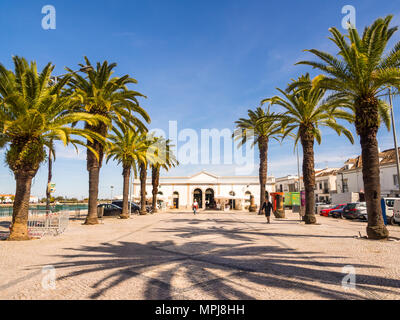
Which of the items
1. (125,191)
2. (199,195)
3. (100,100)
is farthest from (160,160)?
(199,195)

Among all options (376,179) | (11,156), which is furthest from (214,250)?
(11,156)

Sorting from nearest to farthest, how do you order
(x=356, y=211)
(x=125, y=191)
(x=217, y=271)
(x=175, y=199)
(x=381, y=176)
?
(x=217, y=271) < (x=356, y=211) < (x=125, y=191) < (x=381, y=176) < (x=175, y=199)

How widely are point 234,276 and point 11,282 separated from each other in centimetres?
443

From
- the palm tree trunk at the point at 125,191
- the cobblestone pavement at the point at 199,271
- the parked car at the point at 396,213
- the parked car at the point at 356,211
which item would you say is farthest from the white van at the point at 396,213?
the palm tree trunk at the point at 125,191

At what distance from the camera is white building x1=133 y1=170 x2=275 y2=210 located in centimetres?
5278

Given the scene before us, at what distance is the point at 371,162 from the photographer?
34.6 ft

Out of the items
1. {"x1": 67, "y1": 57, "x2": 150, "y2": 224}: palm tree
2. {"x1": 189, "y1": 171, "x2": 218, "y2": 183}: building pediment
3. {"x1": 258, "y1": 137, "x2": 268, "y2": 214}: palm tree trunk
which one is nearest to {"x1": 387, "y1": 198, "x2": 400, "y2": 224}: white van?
{"x1": 258, "y1": 137, "x2": 268, "y2": 214}: palm tree trunk

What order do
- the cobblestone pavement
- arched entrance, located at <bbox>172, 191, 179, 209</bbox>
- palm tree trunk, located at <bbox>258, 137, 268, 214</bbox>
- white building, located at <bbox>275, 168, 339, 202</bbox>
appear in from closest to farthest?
1. the cobblestone pavement
2. palm tree trunk, located at <bbox>258, 137, 268, 214</bbox>
3. arched entrance, located at <bbox>172, 191, 179, 209</bbox>
4. white building, located at <bbox>275, 168, 339, 202</bbox>

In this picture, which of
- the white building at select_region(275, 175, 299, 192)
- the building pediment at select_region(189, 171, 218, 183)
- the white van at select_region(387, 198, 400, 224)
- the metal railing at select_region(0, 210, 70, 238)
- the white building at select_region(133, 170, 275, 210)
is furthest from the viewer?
the white building at select_region(275, 175, 299, 192)

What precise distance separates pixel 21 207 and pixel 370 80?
51.2 feet

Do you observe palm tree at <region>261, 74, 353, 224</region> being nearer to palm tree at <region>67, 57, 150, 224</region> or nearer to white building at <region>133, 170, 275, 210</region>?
palm tree at <region>67, 57, 150, 224</region>

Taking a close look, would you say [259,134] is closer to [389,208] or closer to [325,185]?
[389,208]

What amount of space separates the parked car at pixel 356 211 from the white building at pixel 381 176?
61.4 ft

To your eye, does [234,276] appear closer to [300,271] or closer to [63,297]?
[300,271]
